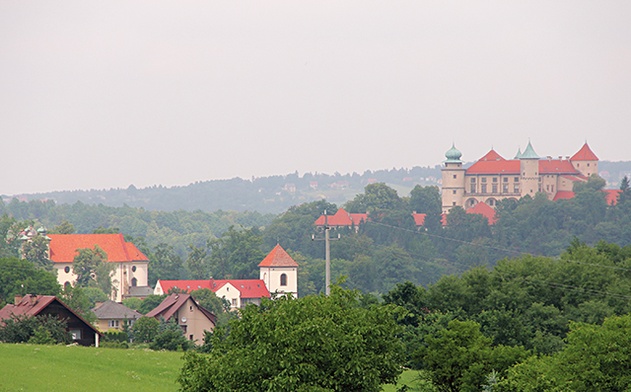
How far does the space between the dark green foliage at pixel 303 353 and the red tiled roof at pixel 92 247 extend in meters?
125

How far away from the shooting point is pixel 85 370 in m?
40.4

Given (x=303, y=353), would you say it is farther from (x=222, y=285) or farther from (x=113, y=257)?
(x=113, y=257)

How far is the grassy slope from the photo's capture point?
37.3 m

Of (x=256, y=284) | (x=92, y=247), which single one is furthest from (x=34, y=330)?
(x=92, y=247)

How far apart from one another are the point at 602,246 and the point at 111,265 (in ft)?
294

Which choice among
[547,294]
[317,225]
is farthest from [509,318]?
[317,225]

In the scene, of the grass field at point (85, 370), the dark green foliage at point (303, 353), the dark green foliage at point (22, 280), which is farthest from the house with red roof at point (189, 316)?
the dark green foliage at point (303, 353)

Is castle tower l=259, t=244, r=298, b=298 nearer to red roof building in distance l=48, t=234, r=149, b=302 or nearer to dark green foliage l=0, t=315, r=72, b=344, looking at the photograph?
red roof building in distance l=48, t=234, r=149, b=302

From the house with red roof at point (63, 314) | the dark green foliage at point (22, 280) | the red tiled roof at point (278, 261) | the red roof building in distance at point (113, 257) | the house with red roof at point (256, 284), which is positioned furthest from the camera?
the red roof building in distance at point (113, 257)

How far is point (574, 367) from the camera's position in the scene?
32.2 m

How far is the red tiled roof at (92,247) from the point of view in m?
156

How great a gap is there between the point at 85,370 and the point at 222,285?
99.2 metres

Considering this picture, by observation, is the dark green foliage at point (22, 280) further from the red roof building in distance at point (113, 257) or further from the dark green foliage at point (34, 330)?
the red roof building in distance at point (113, 257)

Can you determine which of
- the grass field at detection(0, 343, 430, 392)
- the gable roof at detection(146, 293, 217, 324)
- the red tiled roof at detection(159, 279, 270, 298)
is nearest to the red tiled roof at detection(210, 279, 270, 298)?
the red tiled roof at detection(159, 279, 270, 298)
